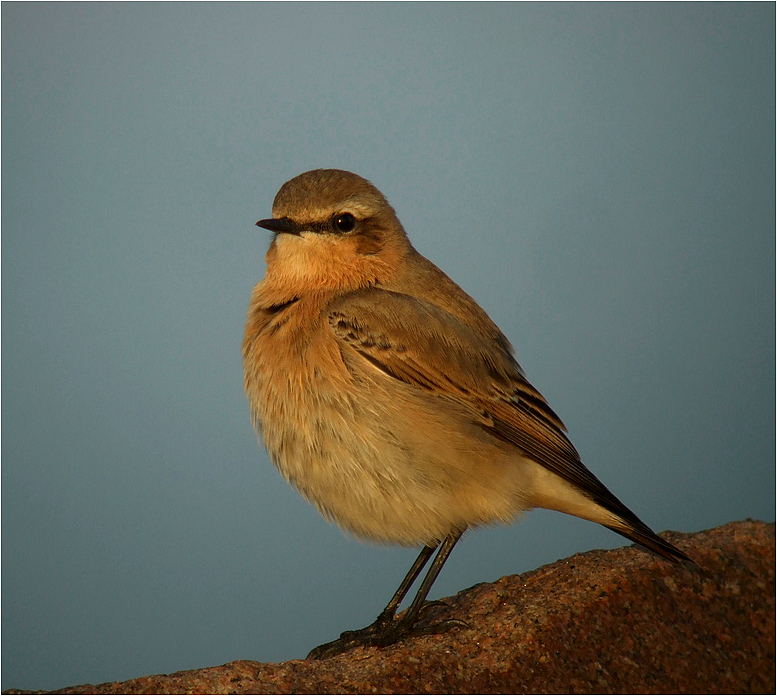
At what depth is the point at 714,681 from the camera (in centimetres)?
498

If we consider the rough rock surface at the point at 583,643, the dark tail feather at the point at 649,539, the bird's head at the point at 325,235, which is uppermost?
the bird's head at the point at 325,235

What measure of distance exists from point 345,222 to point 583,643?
280 cm

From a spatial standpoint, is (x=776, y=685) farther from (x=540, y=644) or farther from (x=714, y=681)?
(x=540, y=644)

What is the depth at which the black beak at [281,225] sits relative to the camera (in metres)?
5.20

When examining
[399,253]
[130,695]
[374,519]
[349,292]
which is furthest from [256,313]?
[130,695]

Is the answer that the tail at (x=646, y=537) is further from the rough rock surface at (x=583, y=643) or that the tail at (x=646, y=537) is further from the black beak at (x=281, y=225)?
the black beak at (x=281, y=225)

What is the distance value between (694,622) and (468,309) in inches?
90.8

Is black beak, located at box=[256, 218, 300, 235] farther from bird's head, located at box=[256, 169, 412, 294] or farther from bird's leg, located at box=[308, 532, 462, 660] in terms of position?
bird's leg, located at box=[308, 532, 462, 660]

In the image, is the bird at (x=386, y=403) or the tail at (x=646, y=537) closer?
the bird at (x=386, y=403)

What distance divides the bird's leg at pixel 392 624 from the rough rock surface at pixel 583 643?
3.6 inches

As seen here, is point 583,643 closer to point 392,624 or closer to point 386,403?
point 392,624

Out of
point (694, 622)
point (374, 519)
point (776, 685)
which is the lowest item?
point (776, 685)

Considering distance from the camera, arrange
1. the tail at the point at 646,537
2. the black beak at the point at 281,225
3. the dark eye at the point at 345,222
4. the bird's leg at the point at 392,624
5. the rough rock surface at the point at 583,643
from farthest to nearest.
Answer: the dark eye at the point at 345,222 < the black beak at the point at 281,225 < the bird's leg at the point at 392,624 < the tail at the point at 646,537 < the rough rock surface at the point at 583,643

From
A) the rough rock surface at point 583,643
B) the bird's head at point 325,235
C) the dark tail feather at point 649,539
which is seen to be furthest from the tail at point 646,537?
the bird's head at point 325,235
